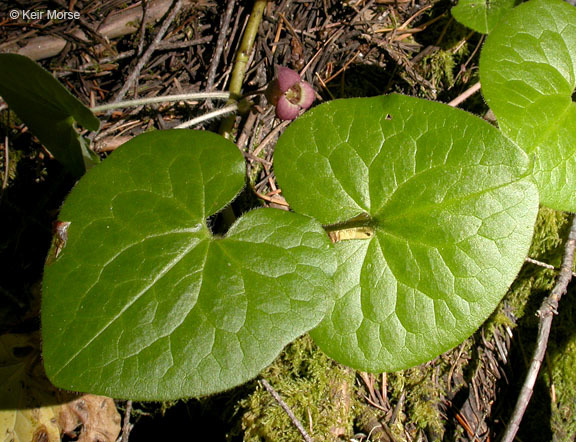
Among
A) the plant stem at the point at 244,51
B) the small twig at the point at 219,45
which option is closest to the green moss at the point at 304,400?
the plant stem at the point at 244,51

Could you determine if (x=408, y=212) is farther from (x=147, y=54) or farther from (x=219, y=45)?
(x=147, y=54)

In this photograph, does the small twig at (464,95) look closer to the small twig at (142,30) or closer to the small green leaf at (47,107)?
the small twig at (142,30)

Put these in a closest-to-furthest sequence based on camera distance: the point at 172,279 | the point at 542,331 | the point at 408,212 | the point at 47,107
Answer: the point at 172,279, the point at 408,212, the point at 47,107, the point at 542,331

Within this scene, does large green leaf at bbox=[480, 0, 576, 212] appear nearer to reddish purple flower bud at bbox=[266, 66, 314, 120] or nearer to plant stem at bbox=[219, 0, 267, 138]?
reddish purple flower bud at bbox=[266, 66, 314, 120]

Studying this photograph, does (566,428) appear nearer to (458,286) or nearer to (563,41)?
(458,286)

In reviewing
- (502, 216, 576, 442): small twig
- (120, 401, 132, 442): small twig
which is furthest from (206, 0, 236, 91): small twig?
(502, 216, 576, 442): small twig

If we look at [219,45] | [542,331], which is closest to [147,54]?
[219,45]
